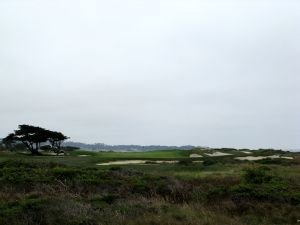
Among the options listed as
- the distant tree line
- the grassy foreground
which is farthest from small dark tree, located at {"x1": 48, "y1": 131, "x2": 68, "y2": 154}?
the grassy foreground

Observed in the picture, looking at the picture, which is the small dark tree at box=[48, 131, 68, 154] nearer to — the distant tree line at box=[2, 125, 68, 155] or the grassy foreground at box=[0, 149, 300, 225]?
the distant tree line at box=[2, 125, 68, 155]

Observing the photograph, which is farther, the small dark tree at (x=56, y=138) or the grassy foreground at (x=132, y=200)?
the small dark tree at (x=56, y=138)

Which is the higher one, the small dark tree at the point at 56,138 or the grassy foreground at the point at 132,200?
the small dark tree at the point at 56,138

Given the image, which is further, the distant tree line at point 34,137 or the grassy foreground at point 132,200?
the distant tree line at point 34,137

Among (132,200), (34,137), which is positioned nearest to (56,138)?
(34,137)

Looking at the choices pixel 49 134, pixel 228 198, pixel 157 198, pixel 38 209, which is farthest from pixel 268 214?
pixel 49 134

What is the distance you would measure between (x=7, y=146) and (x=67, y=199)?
7518 centimetres

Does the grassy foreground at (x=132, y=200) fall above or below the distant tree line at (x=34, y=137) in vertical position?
below

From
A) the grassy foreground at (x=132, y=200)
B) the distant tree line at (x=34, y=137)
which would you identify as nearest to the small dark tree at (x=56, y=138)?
the distant tree line at (x=34, y=137)

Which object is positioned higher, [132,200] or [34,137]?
[34,137]

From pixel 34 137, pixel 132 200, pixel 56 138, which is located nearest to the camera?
pixel 132 200

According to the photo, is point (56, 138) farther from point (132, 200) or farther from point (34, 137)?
point (132, 200)

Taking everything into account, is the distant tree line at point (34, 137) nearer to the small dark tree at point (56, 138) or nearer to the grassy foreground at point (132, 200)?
the small dark tree at point (56, 138)

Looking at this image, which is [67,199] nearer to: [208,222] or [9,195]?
[9,195]
